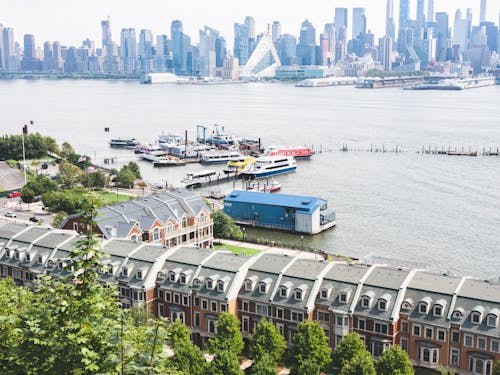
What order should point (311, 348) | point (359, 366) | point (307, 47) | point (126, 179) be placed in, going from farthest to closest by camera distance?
point (307, 47) → point (126, 179) → point (311, 348) → point (359, 366)

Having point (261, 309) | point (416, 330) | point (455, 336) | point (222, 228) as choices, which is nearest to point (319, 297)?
point (261, 309)

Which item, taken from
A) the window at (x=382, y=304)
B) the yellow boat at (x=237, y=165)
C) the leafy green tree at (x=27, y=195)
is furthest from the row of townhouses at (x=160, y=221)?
the yellow boat at (x=237, y=165)

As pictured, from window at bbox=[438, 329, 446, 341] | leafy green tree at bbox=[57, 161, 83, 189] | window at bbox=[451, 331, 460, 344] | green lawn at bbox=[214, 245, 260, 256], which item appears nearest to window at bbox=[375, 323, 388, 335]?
window at bbox=[438, 329, 446, 341]

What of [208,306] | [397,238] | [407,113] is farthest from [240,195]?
[407,113]

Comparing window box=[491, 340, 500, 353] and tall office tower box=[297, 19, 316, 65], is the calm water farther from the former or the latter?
tall office tower box=[297, 19, 316, 65]

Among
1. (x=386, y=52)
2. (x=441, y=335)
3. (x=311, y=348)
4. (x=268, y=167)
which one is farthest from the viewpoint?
(x=386, y=52)

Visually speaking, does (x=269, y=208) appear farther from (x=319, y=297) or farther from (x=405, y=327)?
(x=405, y=327)
